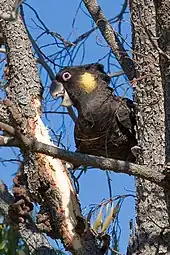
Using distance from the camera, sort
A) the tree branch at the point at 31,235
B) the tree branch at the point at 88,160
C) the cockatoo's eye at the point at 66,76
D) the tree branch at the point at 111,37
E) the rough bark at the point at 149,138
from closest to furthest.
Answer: the tree branch at the point at 88,160 < the rough bark at the point at 149,138 < the tree branch at the point at 31,235 < the tree branch at the point at 111,37 < the cockatoo's eye at the point at 66,76

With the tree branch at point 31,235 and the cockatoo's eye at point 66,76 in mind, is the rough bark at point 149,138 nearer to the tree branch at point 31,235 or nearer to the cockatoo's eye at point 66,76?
the tree branch at point 31,235

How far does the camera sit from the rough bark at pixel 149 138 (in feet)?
7.72

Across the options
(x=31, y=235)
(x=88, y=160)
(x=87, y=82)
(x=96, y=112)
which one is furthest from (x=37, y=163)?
(x=88, y=160)

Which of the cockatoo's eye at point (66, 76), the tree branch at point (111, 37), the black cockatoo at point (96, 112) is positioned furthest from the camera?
the cockatoo's eye at point (66, 76)

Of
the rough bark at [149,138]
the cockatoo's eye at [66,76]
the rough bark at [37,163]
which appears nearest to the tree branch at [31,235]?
the rough bark at [37,163]

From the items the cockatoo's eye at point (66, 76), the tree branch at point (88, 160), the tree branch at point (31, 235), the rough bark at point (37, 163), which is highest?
the cockatoo's eye at point (66, 76)

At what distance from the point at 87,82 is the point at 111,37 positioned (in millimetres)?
285

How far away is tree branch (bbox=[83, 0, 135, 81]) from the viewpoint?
114 inches

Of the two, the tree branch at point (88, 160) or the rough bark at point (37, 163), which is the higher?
the rough bark at point (37, 163)

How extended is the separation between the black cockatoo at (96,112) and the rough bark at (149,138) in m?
0.34

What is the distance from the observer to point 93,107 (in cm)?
309

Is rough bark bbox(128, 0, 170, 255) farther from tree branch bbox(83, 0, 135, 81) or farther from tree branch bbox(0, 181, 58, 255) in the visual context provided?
tree branch bbox(0, 181, 58, 255)

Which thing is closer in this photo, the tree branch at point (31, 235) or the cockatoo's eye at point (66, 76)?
the tree branch at point (31, 235)

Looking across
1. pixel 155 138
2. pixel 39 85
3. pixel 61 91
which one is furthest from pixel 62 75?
pixel 155 138
